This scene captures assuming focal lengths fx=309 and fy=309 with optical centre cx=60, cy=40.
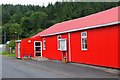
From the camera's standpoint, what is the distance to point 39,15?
321 feet

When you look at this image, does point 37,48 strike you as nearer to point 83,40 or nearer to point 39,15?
point 83,40

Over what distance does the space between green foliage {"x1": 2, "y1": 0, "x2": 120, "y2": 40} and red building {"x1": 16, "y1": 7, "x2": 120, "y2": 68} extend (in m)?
33.8

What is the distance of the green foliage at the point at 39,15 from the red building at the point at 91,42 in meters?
33.8

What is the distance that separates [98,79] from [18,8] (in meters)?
105

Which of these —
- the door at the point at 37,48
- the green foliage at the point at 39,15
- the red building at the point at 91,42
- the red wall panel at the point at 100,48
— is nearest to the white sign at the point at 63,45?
the red building at the point at 91,42

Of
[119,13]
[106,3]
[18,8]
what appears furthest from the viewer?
[18,8]

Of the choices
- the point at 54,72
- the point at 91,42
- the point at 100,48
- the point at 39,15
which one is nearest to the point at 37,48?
the point at 91,42

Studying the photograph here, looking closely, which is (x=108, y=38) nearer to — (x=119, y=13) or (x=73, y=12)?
(x=119, y=13)

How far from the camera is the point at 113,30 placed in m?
19.4

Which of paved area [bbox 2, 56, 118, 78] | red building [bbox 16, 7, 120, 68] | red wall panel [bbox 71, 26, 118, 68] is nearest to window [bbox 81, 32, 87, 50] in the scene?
red building [bbox 16, 7, 120, 68]

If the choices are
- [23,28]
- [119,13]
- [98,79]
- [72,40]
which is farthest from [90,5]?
[98,79]

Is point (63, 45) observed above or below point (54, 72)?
above

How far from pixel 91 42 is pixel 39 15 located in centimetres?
7621

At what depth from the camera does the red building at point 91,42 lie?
19484 millimetres
